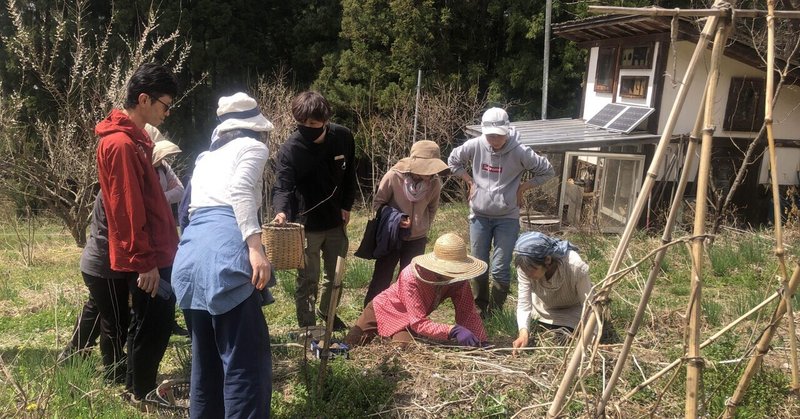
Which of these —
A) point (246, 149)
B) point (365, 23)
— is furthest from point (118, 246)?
point (365, 23)

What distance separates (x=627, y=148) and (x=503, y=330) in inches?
372

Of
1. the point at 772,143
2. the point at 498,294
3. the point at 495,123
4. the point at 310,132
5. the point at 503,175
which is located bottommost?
the point at 498,294

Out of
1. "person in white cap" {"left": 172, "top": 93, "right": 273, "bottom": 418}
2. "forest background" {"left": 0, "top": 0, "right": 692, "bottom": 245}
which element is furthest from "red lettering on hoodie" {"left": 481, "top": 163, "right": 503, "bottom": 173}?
"forest background" {"left": 0, "top": 0, "right": 692, "bottom": 245}

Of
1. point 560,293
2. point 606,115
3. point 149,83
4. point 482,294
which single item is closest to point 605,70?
point 606,115

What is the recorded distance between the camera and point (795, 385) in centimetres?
202

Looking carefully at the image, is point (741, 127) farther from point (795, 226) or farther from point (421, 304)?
point (421, 304)

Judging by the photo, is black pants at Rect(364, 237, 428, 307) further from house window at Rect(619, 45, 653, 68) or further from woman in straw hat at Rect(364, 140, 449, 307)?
house window at Rect(619, 45, 653, 68)

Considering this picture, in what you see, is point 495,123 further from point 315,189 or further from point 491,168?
point 315,189

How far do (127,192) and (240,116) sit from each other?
→ 0.67 m

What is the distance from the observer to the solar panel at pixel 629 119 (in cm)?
1134

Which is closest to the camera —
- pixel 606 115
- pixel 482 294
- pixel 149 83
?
pixel 149 83

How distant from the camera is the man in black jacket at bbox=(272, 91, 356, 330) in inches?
160

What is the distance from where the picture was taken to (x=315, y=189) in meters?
4.17

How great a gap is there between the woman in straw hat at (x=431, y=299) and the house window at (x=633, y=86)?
31.8ft
